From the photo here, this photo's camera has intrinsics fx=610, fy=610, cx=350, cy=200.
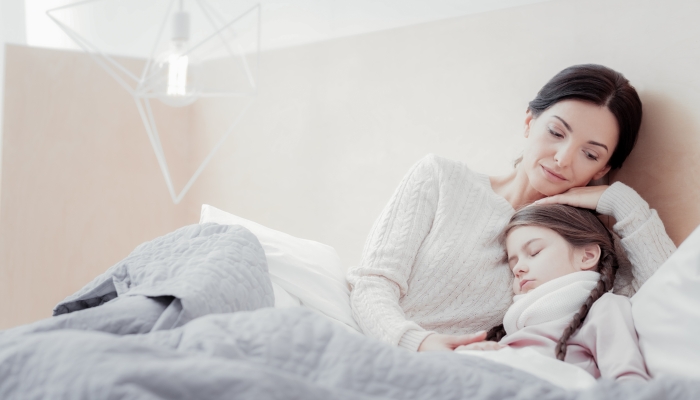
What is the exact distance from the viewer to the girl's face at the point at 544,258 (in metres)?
1.25

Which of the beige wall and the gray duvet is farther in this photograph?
the beige wall

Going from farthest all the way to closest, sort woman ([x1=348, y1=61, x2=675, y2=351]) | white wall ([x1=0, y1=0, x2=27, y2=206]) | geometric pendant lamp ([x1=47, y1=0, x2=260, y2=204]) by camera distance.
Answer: geometric pendant lamp ([x1=47, y1=0, x2=260, y2=204]) < white wall ([x1=0, y1=0, x2=27, y2=206]) < woman ([x1=348, y1=61, x2=675, y2=351])

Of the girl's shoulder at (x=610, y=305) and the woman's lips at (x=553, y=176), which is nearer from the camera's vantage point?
the girl's shoulder at (x=610, y=305)

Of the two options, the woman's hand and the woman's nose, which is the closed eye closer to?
the woman's nose

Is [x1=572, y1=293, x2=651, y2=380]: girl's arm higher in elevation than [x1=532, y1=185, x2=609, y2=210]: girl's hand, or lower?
lower

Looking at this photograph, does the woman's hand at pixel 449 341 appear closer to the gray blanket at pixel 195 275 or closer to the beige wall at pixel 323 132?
the gray blanket at pixel 195 275

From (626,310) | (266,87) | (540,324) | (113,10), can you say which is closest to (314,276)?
(540,324)

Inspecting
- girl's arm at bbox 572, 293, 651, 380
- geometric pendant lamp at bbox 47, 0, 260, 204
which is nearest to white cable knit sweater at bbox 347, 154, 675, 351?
girl's arm at bbox 572, 293, 651, 380

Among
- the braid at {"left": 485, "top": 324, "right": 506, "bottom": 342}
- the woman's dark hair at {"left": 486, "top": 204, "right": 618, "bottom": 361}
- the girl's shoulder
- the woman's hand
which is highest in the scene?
the woman's dark hair at {"left": 486, "top": 204, "right": 618, "bottom": 361}

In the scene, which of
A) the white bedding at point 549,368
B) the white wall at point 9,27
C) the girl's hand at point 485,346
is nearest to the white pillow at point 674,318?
the white bedding at point 549,368

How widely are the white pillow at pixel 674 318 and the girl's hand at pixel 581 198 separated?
0.34 m

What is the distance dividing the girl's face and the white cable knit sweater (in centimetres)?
9

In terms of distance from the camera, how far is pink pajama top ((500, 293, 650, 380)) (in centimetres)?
96

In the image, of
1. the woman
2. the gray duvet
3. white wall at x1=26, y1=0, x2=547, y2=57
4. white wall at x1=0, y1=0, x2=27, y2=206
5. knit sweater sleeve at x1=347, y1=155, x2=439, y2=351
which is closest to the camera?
the gray duvet
